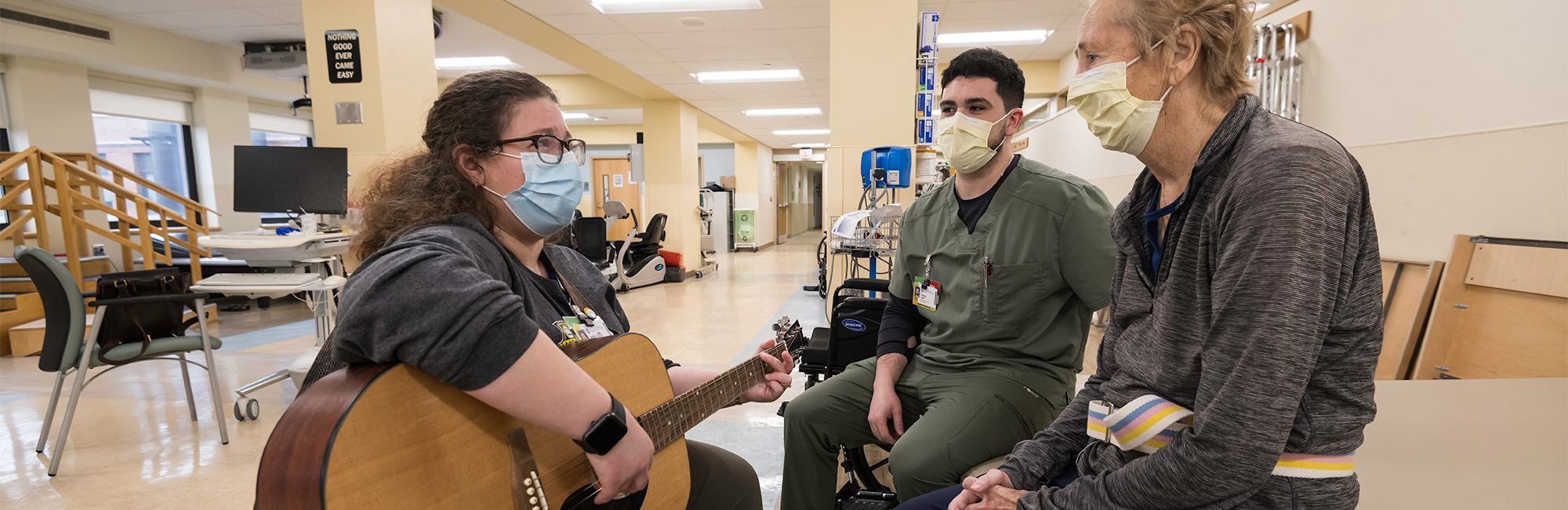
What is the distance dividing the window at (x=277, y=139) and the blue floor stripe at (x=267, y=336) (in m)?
4.59

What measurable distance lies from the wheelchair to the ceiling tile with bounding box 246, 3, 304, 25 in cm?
585

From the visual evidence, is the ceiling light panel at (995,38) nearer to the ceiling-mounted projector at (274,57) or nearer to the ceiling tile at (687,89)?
the ceiling tile at (687,89)

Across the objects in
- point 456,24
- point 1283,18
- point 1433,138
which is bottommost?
point 1433,138

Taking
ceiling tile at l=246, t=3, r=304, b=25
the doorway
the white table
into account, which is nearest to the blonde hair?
the white table

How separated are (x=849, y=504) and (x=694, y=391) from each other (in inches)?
29.3

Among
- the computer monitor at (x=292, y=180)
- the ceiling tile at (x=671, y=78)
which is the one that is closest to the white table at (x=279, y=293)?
the computer monitor at (x=292, y=180)

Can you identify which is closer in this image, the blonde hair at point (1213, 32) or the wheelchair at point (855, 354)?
the blonde hair at point (1213, 32)

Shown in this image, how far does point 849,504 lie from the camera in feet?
6.00

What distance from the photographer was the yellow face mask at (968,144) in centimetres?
177

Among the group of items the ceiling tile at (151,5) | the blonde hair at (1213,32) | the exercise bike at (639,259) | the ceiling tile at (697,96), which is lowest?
the exercise bike at (639,259)

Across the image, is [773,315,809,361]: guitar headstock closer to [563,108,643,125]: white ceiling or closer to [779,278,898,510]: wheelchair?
[779,278,898,510]: wheelchair

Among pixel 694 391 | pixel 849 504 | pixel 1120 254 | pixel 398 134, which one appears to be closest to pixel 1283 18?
pixel 1120 254

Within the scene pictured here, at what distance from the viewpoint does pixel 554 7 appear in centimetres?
525

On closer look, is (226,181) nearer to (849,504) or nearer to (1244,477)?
(849,504)
